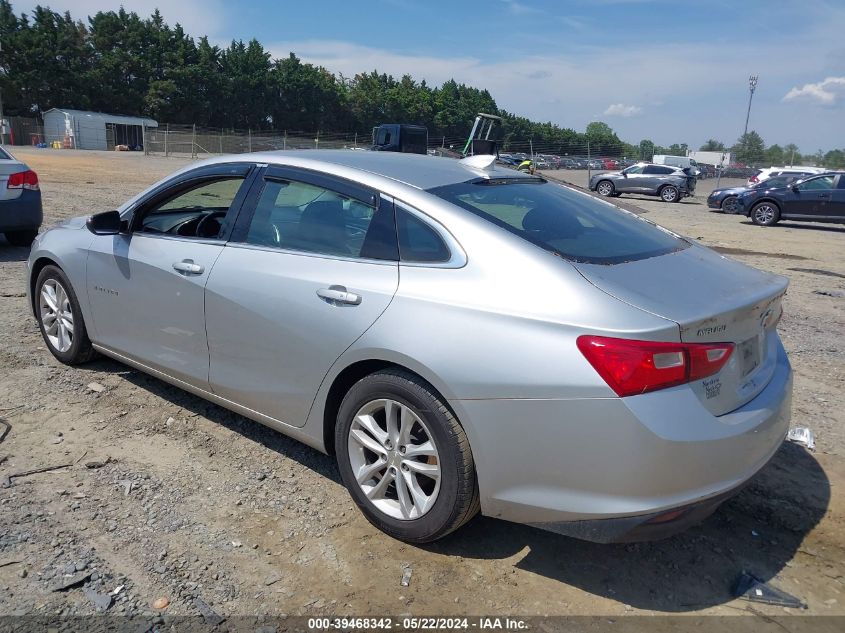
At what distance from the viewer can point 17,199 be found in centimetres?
851

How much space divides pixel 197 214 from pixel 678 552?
3.66 meters

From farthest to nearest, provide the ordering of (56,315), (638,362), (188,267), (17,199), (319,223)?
(17,199)
(56,315)
(188,267)
(319,223)
(638,362)

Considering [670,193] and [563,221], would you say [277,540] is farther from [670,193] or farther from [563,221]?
[670,193]

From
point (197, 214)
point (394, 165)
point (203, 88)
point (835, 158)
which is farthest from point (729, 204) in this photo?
point (203, 88)

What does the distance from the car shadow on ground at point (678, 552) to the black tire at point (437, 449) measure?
0.19 meters

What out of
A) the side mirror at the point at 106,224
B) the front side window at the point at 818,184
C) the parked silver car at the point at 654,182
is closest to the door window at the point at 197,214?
the side mirror at the point at 106,224

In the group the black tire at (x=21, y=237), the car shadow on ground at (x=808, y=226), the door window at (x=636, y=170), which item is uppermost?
the door window at (x=636, y=170)

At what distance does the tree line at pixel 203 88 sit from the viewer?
6569 centimetres

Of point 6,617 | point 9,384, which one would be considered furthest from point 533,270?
point 9,384

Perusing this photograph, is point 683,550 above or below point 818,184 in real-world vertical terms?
below

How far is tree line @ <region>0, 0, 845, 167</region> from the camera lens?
65.7 metres

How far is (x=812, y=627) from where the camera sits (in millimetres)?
2568

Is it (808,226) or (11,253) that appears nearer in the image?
(11,253)

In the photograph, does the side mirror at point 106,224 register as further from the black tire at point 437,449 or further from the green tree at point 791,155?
the green tree at point 791,155
